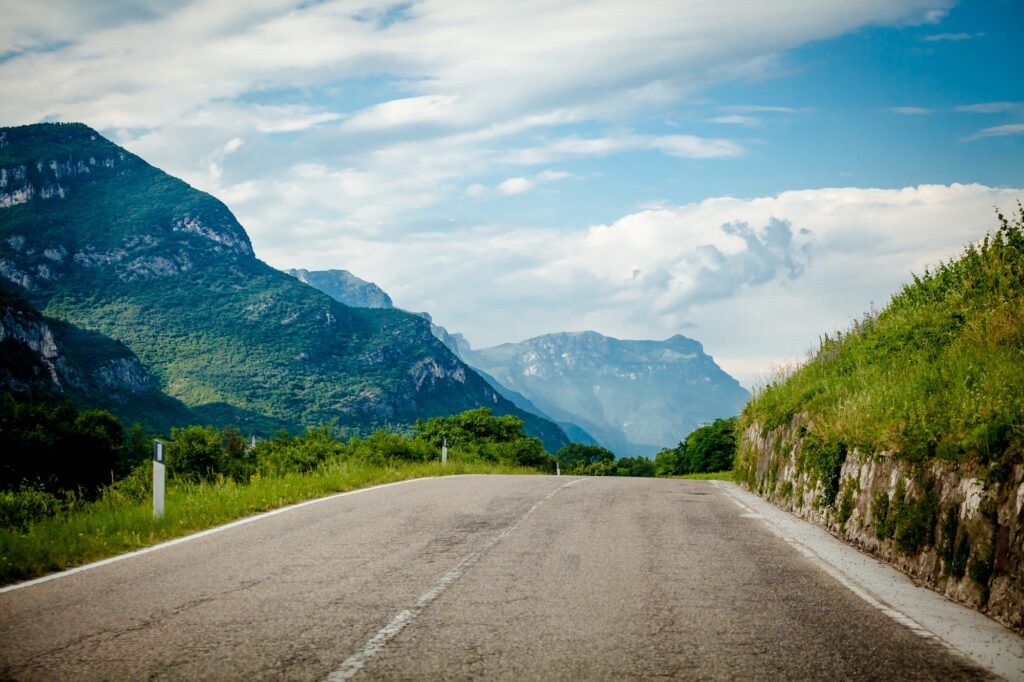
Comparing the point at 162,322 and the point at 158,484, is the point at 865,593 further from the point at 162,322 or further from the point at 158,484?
the point at 162,322

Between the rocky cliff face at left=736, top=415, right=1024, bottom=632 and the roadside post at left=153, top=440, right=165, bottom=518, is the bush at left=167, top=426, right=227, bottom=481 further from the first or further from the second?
the rocky cliff face at left=736, top=415, right=1024, bottom=632

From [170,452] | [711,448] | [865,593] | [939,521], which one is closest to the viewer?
[865,593]

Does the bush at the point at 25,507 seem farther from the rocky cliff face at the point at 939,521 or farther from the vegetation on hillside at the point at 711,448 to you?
the vegetation on hillside at the point at 711,448

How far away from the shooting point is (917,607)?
260 inches

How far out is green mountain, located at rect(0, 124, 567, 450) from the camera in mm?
144125

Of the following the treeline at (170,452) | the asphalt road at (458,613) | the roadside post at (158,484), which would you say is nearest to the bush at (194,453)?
the treeline at (170,452)

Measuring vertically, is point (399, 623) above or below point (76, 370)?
below

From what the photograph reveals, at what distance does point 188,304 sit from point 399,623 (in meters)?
174

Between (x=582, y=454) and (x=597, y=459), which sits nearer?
(x=597, y=459)

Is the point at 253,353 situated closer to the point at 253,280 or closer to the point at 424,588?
the point at 253,280

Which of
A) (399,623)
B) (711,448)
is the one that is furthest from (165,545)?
(711,448)

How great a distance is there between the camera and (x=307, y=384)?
155 m

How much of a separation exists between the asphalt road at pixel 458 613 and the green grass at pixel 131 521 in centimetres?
63

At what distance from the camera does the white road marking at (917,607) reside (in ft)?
17.6
